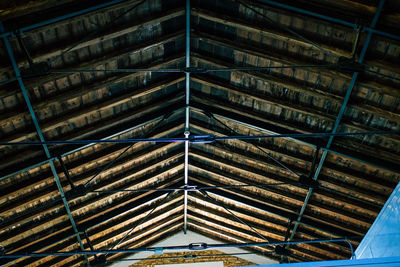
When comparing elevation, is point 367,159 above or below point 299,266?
above

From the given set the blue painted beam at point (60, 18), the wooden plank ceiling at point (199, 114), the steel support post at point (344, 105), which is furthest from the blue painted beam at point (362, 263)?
the blue painted beam at point (60, 18)

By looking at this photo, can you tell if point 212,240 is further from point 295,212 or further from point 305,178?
point 305,178

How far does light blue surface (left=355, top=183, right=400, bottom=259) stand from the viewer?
5.51 m

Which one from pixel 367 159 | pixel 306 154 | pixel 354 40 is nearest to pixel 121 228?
pixel 306 154

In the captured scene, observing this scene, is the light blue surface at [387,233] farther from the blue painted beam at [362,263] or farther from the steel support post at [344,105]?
the steel support post at [344,105]

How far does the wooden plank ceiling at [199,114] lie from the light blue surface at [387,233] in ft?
6.18

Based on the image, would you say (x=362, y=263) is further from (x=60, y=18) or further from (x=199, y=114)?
(x=60, y=18)

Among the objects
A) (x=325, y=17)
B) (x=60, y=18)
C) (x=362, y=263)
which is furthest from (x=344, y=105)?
(x=60, y=18)

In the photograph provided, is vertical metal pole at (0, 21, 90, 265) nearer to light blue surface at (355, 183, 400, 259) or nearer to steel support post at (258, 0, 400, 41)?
steel support post at (258, 0, 400, 41)

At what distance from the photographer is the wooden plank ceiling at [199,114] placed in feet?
21.6

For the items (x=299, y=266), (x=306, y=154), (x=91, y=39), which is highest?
(x=91, y=39)

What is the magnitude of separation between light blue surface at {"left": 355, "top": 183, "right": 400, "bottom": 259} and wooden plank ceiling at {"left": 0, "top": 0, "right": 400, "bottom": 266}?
74.2 inches

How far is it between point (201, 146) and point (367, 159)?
4.32 meters

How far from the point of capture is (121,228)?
38.1 feet
